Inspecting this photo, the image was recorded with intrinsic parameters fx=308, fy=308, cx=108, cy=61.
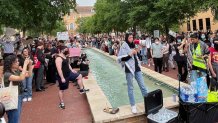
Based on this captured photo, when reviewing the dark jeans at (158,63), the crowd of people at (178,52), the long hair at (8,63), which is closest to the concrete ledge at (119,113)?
the crowd of people at (178,52)

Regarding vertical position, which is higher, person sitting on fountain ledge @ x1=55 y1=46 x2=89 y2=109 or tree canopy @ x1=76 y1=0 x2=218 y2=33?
tree canopy @ x1=76 y1=0 x2=218 y2=33

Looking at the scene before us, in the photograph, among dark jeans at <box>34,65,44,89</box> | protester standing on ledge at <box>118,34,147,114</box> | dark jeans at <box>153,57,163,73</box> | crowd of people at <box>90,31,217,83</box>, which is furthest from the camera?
dark jeans at <box>153,57,163,73</box>

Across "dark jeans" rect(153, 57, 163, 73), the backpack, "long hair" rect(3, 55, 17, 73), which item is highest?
"long hair" rect(3, 55, 17, 73)

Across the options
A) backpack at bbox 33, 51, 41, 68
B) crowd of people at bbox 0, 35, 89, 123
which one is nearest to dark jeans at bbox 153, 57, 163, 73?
crowd of people at bbox 0, 35, 89, 123

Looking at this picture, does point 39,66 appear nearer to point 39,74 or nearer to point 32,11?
point 39,74

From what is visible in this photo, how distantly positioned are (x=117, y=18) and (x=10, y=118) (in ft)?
106

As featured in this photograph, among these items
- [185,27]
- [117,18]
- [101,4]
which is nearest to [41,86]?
[117,18]

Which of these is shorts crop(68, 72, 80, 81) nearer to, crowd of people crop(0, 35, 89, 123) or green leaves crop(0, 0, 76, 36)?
crowd of people crop(0, 35, 89, 123)

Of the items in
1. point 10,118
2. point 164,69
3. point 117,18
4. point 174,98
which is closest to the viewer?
point 10,118

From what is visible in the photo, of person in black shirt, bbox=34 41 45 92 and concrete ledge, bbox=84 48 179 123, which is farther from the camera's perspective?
person in black shirt, bbox=34 41 45 92

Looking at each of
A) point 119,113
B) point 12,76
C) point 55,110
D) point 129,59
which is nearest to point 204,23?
point 55,110

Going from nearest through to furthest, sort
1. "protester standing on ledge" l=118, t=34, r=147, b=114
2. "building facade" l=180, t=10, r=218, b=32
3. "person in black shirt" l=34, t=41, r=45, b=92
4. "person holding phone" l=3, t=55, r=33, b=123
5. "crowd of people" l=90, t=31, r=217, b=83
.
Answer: "person holding phone" l=3, t=55, r=33, b=123 < "protester standing on ledge" l=118, t=34, r=147, b=114 < "crowd of people" l=90, t=31, r=217, b=83 < "person in black shirt" l=34, t=41, r=45, b=92 < "building facade" l=180, t=10, r=218, b=32

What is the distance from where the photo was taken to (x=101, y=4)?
5000 centimetres

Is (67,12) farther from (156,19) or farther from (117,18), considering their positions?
(117,18)
